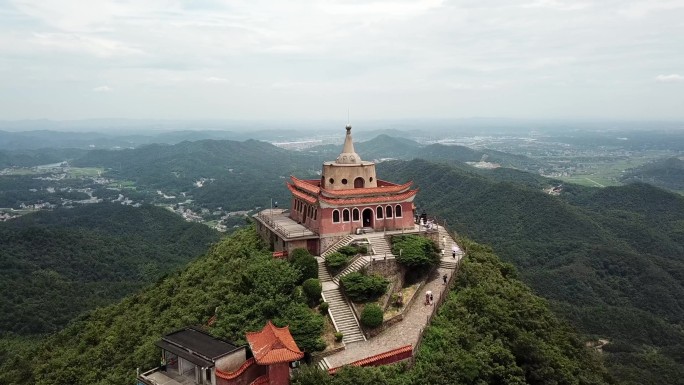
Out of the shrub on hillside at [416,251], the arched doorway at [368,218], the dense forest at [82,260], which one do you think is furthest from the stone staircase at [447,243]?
the dense forest at [82,260]

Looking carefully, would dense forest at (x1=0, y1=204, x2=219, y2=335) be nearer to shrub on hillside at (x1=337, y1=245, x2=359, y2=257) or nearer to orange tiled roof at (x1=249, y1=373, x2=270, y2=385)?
shrub on hillside at (x1=337, y1=245, x2=359, y2=257)

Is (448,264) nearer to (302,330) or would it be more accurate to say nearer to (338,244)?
(338,244)

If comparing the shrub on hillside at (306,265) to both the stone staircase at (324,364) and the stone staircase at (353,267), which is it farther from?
the stone staircase at (324,364)

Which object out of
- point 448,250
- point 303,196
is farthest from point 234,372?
point 448,250

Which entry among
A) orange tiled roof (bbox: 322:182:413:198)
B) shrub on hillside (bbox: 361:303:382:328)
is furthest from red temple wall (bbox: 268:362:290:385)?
orange tiled roof (bbox: 322:182:413:198)

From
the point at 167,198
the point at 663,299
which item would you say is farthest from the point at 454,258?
the point at 167,198
